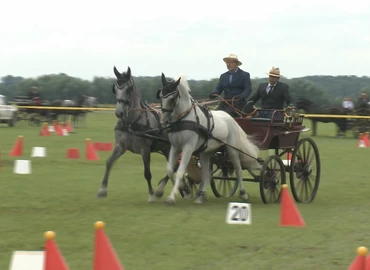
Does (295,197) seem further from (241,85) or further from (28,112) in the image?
(28,112)

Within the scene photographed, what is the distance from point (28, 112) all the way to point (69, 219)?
28.0 meters

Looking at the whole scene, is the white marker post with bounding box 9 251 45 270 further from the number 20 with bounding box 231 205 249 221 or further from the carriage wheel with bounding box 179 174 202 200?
the carriage wheel with bounding box 179 174 202 200

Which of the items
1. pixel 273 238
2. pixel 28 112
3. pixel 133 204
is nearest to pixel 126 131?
pixel 133 204

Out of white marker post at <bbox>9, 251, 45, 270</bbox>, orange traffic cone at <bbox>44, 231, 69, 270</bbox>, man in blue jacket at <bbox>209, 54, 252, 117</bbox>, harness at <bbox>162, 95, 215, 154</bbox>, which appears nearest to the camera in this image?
orange traffic cone at <bbox>44, 231, 69, 270</bbox>

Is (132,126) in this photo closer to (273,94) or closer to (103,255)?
(273,94)

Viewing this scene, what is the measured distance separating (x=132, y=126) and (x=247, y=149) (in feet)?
5.82

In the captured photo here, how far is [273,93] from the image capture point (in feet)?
41.7

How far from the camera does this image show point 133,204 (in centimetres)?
1168

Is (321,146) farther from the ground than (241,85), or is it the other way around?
(241,85)

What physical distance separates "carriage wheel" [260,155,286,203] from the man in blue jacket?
1.07 m

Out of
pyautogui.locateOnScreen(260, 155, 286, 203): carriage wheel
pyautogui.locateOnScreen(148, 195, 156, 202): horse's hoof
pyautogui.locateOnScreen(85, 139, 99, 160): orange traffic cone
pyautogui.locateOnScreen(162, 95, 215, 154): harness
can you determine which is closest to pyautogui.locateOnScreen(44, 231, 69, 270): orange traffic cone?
pyautogui.locateOnScreen(162, 95, 215, 154): harness

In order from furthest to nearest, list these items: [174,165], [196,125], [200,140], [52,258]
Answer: [174,165], [200,140], [196,125], [52,258]

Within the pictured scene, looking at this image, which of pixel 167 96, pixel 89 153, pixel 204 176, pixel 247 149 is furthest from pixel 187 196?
pixel 89 153

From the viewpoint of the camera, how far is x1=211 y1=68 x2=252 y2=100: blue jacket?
12586 millimetres
